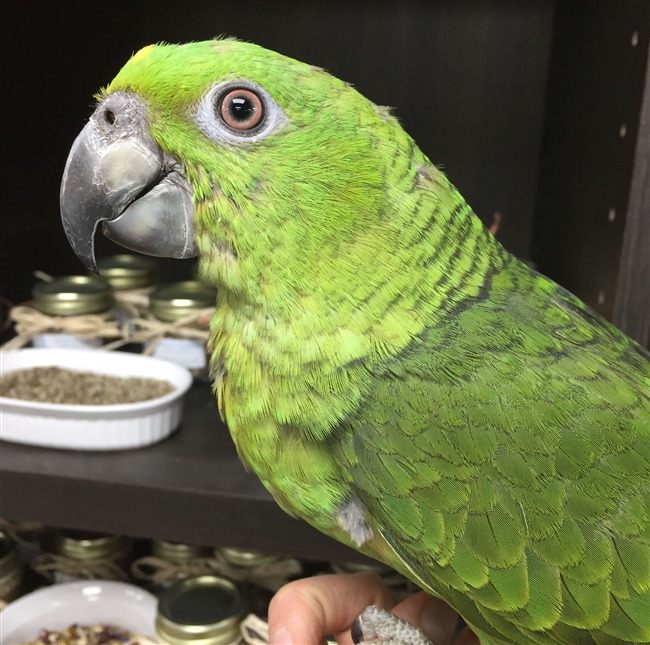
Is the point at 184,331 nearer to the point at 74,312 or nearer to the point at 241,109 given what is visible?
the point at 74,312

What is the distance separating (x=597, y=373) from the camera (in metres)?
0.48

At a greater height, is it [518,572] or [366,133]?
[366,133]

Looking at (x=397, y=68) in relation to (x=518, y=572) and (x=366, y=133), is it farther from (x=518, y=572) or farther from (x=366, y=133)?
(x=518, y=572)

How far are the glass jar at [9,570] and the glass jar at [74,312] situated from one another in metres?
0.34

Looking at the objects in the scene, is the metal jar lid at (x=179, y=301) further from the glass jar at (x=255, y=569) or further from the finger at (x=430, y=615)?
the finger at (x=430, y=615)

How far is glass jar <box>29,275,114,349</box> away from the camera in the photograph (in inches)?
39.3

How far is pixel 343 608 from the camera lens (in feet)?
2.11

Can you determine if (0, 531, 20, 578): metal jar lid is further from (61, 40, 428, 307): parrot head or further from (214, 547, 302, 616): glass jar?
(61, 40, 428, 307): parrot head

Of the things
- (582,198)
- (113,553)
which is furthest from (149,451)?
(582,198)

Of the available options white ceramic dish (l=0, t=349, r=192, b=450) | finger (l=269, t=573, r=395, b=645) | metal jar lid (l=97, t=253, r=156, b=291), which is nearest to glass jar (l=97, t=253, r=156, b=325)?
metal jar lid (l=97, t=253, r=156, b=291)

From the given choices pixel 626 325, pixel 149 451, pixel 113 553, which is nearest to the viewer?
pixel 626 325

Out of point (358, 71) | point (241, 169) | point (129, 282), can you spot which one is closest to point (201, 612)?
point (129, 282)

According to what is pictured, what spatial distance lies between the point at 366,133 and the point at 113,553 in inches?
34.9

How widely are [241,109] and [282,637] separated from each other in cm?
46
